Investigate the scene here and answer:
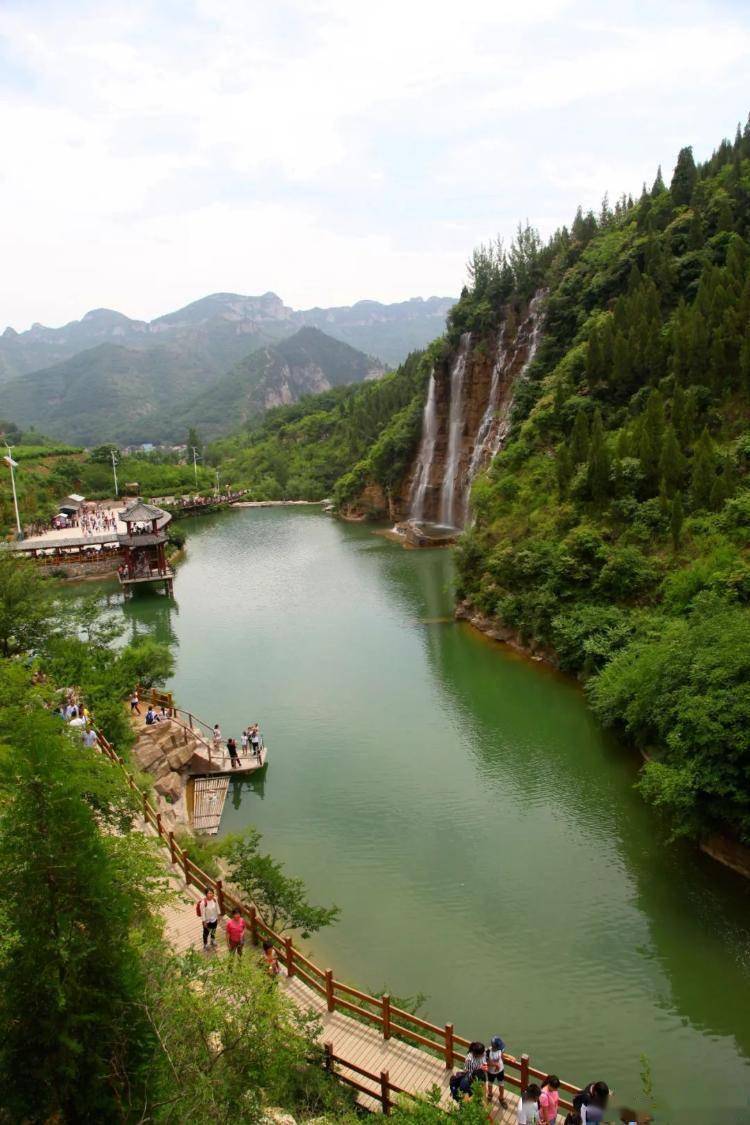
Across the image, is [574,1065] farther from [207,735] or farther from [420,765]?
[207,735]

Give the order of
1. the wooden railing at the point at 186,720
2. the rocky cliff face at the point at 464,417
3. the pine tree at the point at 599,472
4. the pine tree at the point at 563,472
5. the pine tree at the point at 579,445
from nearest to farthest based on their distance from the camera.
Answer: the wooden railing at the point at 186,720 < the pine tree at the point at 599,472 < the pine tree at the point at 563,472 < the pine tree at the point at 579,445 < the rocky cliff face at the point at 464,417

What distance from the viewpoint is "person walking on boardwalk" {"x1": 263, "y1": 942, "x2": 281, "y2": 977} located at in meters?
10.8

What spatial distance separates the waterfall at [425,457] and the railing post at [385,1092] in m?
52.4

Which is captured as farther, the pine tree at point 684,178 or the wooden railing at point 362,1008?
the pine tree at point 684,178

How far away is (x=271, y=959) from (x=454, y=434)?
2011 inches

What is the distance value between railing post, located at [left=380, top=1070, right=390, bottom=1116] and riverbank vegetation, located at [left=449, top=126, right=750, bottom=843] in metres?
8.31

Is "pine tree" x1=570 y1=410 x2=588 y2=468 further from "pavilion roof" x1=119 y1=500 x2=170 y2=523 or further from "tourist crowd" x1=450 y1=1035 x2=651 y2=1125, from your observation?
"tourist crowd" x1=450 y1=1035 x2=651 y2=1125

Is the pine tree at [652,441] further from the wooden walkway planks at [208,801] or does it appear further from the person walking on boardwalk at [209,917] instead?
the person walking on boardwalk at [209,917]

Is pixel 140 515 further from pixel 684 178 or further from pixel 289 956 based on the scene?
pixel 684 178

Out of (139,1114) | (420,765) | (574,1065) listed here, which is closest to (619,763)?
(420,765)

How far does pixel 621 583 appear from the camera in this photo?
25.7 m

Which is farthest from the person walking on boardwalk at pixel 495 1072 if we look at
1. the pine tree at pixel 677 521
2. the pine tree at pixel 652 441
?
the pine tree at pixel 652 441

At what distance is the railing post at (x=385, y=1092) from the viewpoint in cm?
904

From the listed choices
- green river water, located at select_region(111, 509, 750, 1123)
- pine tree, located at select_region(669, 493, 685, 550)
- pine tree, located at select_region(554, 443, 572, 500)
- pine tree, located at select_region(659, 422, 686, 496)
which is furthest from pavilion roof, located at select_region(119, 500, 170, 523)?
pine tree, located at select_region(669, 493, 685, 550)
